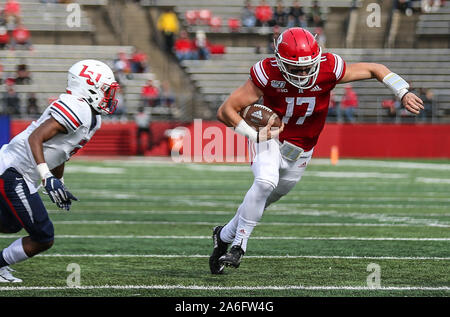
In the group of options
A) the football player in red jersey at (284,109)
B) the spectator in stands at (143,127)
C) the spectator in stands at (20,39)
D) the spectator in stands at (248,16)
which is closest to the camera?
the football player in red jersey at (284,109)

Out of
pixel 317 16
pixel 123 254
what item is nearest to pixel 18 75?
pixel 317 16

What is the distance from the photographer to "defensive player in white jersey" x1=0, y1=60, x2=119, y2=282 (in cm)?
520

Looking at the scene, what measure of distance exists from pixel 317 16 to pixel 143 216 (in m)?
17.2

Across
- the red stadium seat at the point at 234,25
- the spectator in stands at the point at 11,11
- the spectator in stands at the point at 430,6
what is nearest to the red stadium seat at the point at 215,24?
the red stadium seat at the point at 234,25

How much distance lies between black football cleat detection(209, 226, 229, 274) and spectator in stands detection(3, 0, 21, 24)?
21063 millimetres

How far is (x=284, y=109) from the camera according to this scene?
230 inches

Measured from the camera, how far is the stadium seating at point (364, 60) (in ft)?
82.1

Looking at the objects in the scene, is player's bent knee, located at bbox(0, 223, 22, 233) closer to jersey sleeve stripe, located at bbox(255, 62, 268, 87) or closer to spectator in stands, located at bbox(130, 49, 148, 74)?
jersey sleeve stripe, located at bbox(255, 62, 268, 87)

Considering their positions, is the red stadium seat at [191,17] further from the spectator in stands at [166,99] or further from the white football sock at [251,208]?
the white football sock at [251,208]

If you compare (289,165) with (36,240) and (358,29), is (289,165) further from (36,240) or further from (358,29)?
(358,29)

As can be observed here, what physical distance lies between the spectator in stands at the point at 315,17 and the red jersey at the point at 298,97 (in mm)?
20160

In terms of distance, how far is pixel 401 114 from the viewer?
23.2 metres

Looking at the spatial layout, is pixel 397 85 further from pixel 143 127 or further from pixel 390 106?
pixel 143 127

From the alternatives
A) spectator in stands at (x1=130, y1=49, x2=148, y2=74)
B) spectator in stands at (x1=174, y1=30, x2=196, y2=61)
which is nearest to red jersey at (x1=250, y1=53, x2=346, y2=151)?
spectator in stands at (x1=130, y1=49, x2=148, y2=74)
